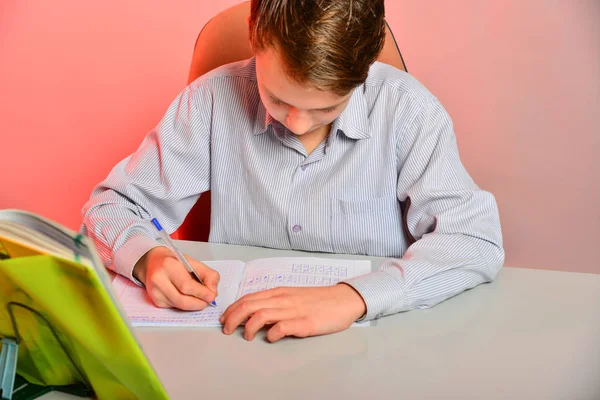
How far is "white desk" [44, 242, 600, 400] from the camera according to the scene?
83 centimetres

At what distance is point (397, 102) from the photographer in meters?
1.29

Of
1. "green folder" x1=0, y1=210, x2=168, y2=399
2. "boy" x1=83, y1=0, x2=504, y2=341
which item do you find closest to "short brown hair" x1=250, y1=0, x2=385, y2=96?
"boy" x1=83, y1=0, x2=504, y2=341

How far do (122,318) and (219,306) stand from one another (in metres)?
0.43

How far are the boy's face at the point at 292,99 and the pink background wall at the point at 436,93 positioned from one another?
1072 mm

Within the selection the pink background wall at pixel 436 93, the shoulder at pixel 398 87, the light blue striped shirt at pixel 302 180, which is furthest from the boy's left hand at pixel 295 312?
the pink background wall at pixel 436 93

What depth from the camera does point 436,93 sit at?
213 cm

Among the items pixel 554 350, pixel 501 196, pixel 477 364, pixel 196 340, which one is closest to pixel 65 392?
pixel 196 340

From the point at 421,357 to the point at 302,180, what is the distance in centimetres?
53

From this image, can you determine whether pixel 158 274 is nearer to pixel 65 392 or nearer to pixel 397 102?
pixel 65 392

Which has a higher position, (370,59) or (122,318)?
(370,59)

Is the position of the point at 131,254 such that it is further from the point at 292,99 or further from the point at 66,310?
the point at 66,310

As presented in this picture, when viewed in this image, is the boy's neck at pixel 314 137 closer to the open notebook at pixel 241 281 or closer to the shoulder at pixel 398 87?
the shoulder at pixel 398 87

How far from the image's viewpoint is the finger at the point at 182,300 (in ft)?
3.29

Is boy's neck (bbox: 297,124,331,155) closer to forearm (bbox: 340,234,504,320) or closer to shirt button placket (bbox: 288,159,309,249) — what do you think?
shirt button placket (bbox: 288,159,309,249)
